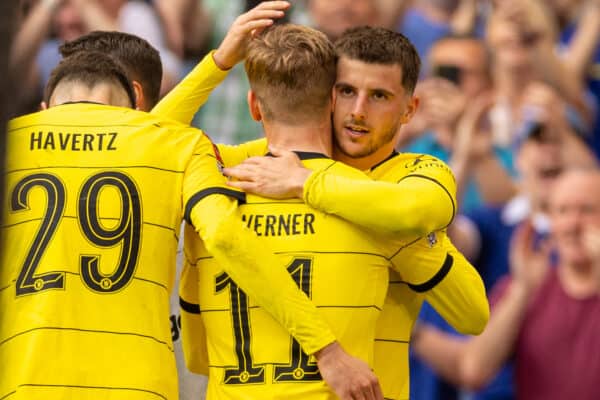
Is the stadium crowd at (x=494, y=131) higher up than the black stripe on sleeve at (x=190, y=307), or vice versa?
the stadium crowd at (x=494, y=131)

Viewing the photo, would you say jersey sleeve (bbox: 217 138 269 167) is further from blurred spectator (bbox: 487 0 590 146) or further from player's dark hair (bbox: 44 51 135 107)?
blurred spectator (bbox: 487 0 590 146)

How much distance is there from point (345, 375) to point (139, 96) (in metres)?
1.59

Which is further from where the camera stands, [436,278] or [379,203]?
[436,278]

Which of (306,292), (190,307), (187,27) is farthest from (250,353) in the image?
(187,27)

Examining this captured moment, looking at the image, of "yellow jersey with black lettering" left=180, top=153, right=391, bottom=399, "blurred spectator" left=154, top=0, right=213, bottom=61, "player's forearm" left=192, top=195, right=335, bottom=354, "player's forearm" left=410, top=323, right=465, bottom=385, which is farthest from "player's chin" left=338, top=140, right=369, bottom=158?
"blurred spectator" left=154, top=0, right=213, bottom=61

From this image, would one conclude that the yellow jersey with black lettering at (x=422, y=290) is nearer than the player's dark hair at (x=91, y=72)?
Yes

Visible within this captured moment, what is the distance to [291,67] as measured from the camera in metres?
Answer: 4.49

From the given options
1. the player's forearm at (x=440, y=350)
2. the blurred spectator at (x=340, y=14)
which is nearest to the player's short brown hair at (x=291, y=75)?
the player's forearm at (x=440, y=350)

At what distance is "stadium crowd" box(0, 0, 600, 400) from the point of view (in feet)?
32.1

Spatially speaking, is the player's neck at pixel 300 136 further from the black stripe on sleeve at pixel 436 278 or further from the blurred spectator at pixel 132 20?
the blurred spectator at pixel 132 20

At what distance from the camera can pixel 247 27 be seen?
4.80 metres

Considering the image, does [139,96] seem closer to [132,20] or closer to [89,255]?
[89,255]

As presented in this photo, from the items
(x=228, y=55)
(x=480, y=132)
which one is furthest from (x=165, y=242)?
(x=480, y=132)

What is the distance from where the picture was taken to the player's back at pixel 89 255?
437cm
